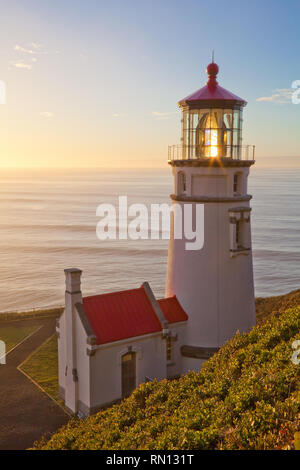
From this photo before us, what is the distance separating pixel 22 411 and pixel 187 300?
8333 mm

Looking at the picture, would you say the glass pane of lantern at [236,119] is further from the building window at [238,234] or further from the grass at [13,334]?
the grass at [13,334]

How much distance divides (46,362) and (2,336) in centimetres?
513

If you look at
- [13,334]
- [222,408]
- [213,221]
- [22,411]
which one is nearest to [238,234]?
[213,221]

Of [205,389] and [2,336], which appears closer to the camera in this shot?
[205,389]

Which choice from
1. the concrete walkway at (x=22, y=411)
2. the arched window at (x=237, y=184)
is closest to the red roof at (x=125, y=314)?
the concrete walkway at (x=22, y=411)

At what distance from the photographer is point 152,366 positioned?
18.6 metres

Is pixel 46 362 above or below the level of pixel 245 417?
below

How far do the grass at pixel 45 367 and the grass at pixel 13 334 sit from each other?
1.84 metres

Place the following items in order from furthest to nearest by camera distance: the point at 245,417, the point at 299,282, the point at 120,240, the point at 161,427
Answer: the point at 120,240 → the point at 299,282 → the point at 161,427 → the point at 245,417

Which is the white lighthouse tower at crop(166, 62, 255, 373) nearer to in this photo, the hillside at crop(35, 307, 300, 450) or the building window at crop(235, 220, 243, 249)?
the building window at crop(235, 220, 243, 249)
